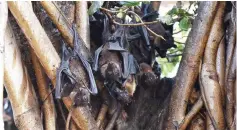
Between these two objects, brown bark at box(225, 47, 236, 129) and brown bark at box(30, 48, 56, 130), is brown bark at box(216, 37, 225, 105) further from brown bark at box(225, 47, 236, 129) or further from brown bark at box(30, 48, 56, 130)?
brown bark at box(30, 48, 56, 130)

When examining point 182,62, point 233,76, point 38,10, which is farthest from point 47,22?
point 233,76

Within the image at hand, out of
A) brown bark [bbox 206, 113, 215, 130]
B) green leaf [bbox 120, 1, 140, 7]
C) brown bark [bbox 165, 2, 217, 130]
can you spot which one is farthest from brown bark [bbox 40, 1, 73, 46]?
brown bark [bbox 206, 113, 215, 130]

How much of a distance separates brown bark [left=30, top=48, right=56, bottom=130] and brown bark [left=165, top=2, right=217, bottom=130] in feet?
1.20

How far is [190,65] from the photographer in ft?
4.30

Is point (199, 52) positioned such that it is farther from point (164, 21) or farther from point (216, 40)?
point (164, 21)

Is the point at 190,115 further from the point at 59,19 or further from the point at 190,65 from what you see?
the point at 59,19

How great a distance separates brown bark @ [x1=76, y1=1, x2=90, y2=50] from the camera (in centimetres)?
137

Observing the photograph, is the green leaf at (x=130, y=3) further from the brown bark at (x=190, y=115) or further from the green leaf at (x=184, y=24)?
the brown bark at (x=190, y=115)

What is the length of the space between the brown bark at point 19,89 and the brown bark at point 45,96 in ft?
0.10

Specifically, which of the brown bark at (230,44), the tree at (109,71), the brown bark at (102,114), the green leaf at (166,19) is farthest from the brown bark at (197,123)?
the green leaf at (166,19)

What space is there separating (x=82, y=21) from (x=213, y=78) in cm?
48

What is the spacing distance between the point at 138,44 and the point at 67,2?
0.30 meters

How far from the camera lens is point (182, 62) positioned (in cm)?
134

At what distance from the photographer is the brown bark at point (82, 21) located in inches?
54.0
